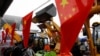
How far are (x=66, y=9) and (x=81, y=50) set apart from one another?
13.7ft

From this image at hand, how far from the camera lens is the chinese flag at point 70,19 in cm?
179

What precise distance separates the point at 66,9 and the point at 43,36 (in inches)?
237

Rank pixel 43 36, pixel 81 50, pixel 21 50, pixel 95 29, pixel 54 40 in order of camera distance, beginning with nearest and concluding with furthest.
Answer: pixel 21 50 → pixel 81 50 → pixel 95 29 → pixel 54 40 → pixel 43 36

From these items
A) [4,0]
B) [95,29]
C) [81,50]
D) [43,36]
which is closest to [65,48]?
[81,50]

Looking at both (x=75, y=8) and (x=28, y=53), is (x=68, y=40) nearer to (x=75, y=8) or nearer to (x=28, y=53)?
(x=75, y=8)

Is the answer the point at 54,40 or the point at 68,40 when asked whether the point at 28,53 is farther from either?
the point at 54,40

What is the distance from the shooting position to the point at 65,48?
1.93 m

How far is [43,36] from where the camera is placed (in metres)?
7.94

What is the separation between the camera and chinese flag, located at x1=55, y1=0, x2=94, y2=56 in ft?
5.86

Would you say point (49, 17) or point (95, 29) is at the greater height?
point (49, 17)

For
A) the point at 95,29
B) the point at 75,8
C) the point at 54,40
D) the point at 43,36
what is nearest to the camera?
the point at 75,8

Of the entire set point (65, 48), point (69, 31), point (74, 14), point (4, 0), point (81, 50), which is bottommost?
point (81, 50)

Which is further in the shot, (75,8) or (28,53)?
(28,53)

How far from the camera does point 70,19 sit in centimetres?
189
